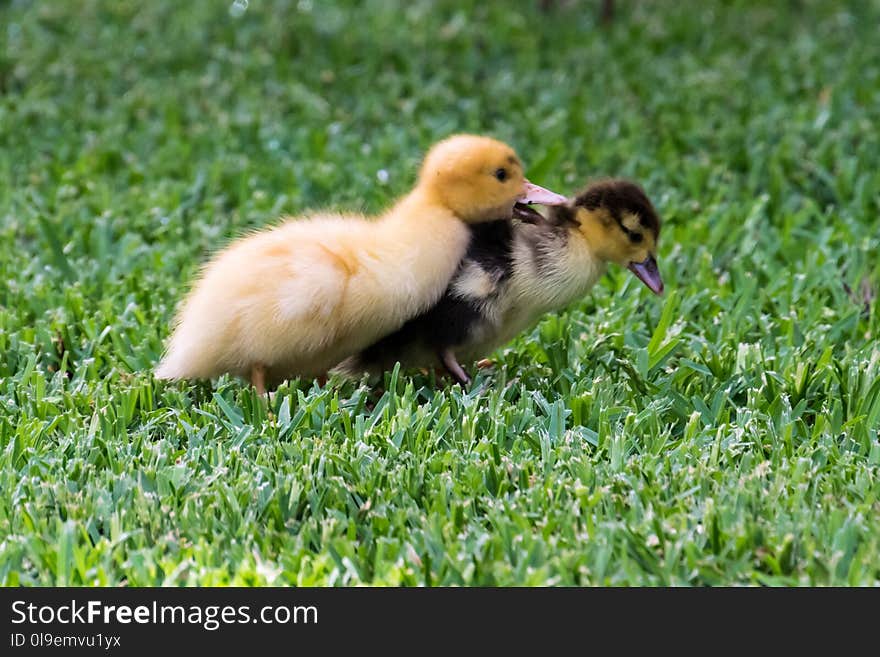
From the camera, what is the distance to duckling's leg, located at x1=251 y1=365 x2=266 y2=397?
171 inches

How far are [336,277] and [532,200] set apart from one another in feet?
2.35

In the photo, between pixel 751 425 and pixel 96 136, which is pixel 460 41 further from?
pixel 751 425

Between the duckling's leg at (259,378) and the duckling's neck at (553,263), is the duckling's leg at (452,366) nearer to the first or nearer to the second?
the duckling's neck at (553,263)

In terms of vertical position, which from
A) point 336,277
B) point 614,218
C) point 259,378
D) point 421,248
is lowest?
point 259,378

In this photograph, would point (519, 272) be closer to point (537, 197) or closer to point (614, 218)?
point (537, 197)

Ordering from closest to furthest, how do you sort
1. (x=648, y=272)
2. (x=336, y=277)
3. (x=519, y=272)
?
(x=336, y=277) < (x=519, y=272) < (x=648, y=272)

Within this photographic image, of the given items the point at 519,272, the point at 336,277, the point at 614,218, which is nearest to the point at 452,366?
the point at 519,272

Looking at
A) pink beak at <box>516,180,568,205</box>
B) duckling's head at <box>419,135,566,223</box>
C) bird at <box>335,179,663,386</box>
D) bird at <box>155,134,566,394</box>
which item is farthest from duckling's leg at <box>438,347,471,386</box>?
pink beak at <box>516,180,568,205</box>

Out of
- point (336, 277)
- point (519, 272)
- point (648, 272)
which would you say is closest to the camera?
point (336, 277)

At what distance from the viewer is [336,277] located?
13.7ft

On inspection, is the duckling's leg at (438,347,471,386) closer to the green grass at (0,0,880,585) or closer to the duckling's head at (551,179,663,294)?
the green grass at (0,0,880,585)

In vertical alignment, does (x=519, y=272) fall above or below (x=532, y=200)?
below
